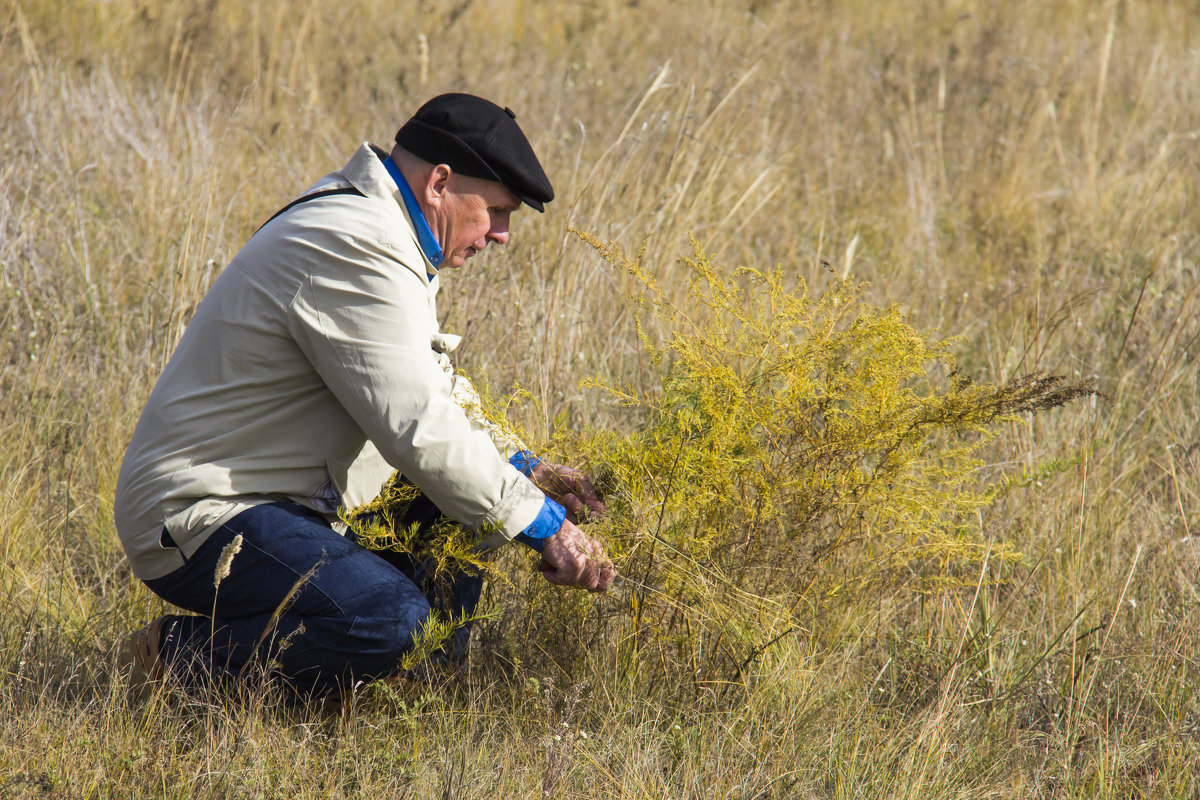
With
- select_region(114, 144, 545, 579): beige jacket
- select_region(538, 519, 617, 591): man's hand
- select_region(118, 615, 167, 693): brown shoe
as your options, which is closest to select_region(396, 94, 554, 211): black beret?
select_region(114, 144, 545, 579): beige jacket

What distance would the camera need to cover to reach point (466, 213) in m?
2.40

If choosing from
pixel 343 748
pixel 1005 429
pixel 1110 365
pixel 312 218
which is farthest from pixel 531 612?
pixel 1110 365

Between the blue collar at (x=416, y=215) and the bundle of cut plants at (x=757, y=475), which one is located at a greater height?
the blue collar at (x=416, y=215)

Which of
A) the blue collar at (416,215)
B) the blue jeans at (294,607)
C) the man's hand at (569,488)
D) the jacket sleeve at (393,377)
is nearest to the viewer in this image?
the jacket sleeve at (393,377)

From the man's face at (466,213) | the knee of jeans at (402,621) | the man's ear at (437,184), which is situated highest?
the man's ear at (437,184)

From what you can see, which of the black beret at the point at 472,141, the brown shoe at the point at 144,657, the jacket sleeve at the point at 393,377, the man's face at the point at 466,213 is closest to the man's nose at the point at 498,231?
the man's face at the point at 466,213

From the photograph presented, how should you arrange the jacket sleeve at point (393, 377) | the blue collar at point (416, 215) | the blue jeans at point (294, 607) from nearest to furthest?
1. the jacket sleeve at point (393, 377)
2. the blue jeans at point (294, 607)
3. the blue collar at point (416, 215)

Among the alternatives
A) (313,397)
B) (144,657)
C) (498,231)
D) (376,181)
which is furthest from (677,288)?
(144,657)

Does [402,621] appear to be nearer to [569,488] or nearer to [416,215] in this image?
[569,488]

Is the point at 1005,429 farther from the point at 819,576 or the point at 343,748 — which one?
the point at 343,748

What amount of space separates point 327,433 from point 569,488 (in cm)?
60

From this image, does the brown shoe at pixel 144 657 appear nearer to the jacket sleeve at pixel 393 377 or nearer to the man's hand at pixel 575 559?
the jacket sleeve at pixel 393 377

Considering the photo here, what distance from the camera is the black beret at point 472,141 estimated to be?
231cm

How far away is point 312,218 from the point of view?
87.6 inches
